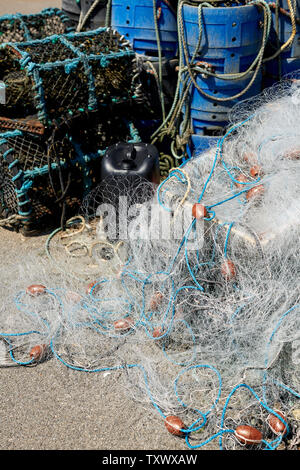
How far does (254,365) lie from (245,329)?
0.21m

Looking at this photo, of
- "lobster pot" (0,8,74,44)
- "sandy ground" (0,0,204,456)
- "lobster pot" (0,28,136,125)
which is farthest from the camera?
"lobster pot" (0,8,74,44)

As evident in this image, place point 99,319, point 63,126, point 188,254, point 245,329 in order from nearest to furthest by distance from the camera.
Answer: point 245,329 < point 188,254 < point 99,319 < point 63,126

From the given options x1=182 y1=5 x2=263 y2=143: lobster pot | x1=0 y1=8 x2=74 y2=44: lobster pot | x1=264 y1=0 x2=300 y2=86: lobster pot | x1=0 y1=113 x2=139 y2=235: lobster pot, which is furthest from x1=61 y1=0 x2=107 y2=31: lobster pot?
x1=264 y1=0 x2=300 y2=86: lobster pot

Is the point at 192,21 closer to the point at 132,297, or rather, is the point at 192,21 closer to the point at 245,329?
the point at 132,297

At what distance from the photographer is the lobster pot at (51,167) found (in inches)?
175

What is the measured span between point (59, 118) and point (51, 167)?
415 millimetres

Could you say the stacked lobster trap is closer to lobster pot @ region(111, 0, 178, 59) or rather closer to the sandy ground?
lobster pot @ region(111, 0, 178, 59)

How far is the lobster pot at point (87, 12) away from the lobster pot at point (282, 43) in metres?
1.67

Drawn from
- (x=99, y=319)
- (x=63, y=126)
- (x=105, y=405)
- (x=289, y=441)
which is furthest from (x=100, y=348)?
(x=63, y=126)

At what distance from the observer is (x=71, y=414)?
10.2 ft

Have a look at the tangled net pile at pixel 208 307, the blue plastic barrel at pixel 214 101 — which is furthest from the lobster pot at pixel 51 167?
the tangled net pile at pixel 208 307

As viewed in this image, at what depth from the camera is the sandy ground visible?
9.62 feet

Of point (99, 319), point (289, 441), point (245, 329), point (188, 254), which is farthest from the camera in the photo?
point (99, 319)

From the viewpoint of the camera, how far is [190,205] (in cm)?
350
